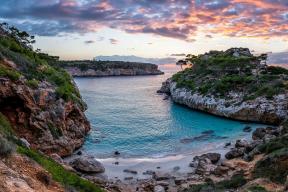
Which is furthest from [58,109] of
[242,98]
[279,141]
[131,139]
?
[242,98]

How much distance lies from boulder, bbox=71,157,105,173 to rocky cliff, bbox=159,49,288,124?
1344 inches

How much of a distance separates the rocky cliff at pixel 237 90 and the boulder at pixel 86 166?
1344 inches

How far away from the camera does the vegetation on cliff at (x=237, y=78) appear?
65812 mm

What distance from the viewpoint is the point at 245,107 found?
203 ft

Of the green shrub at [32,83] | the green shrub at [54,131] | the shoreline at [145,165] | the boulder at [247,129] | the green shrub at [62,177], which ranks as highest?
the green shrub at [32,83]

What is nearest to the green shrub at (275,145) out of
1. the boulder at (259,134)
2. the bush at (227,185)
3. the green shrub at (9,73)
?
the bush at (227,185)

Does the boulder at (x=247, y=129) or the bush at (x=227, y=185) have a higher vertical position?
the bush at (x=227, y=185)

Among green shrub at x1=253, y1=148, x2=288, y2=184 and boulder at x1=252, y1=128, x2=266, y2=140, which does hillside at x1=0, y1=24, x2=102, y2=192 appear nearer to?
green shrub at x1=253, y1=148, x2=288, y2=184

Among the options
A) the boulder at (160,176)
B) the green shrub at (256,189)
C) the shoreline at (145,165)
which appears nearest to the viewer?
the green shrub at (256,189)

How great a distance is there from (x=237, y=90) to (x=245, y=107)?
28.1 feet

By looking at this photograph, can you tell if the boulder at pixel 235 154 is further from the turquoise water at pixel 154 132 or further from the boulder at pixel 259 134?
the boulder at pixel 259 134

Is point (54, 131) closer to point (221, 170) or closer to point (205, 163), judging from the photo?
point (205, 163)

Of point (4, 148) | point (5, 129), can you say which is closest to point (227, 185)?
point (5, 129)

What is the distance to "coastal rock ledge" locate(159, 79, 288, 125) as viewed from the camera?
5784cm
